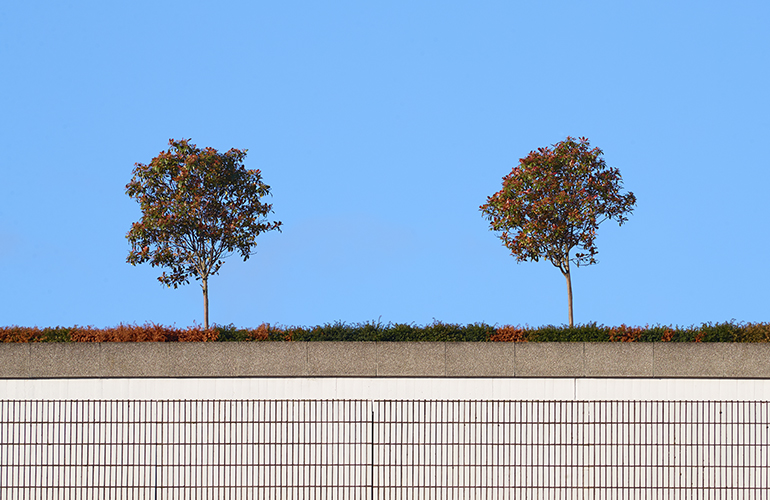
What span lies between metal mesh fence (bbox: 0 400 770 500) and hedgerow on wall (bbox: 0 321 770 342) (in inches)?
360

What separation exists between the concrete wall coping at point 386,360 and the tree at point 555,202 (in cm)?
641

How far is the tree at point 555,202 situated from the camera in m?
28.0

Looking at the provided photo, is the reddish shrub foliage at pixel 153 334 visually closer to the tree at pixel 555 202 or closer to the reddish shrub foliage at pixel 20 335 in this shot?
the reddish shrub foliage at pixel 20 335

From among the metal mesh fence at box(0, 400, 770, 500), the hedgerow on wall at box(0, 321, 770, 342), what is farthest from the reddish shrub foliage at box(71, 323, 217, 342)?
the metal mesh fence at box(0, 400, 770, 500)

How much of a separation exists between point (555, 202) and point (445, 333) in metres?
7.31

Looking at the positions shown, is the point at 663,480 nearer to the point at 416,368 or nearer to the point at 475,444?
the point at 475,444

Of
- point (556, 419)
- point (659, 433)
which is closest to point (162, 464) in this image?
point (556, 419)

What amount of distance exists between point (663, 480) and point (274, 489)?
6.19m

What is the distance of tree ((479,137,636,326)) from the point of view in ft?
91.7

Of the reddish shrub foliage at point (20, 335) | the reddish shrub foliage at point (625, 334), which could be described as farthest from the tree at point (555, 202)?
the reddish shrub foliage at point (20, 335)

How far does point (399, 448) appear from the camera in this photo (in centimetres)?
1361

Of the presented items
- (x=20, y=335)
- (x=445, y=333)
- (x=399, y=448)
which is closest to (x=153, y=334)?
(x=20, y=335)

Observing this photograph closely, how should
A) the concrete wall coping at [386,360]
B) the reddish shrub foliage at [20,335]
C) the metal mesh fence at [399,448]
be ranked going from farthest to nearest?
the reddish shrub foliage at [20,335] → the concrete wall coping at [386,360] → the metal mesh fence at [399,448]

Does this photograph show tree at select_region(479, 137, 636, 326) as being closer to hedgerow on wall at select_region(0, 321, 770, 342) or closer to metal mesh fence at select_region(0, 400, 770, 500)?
hedgerow on wall at select_region(0, 321, 770, 342)
